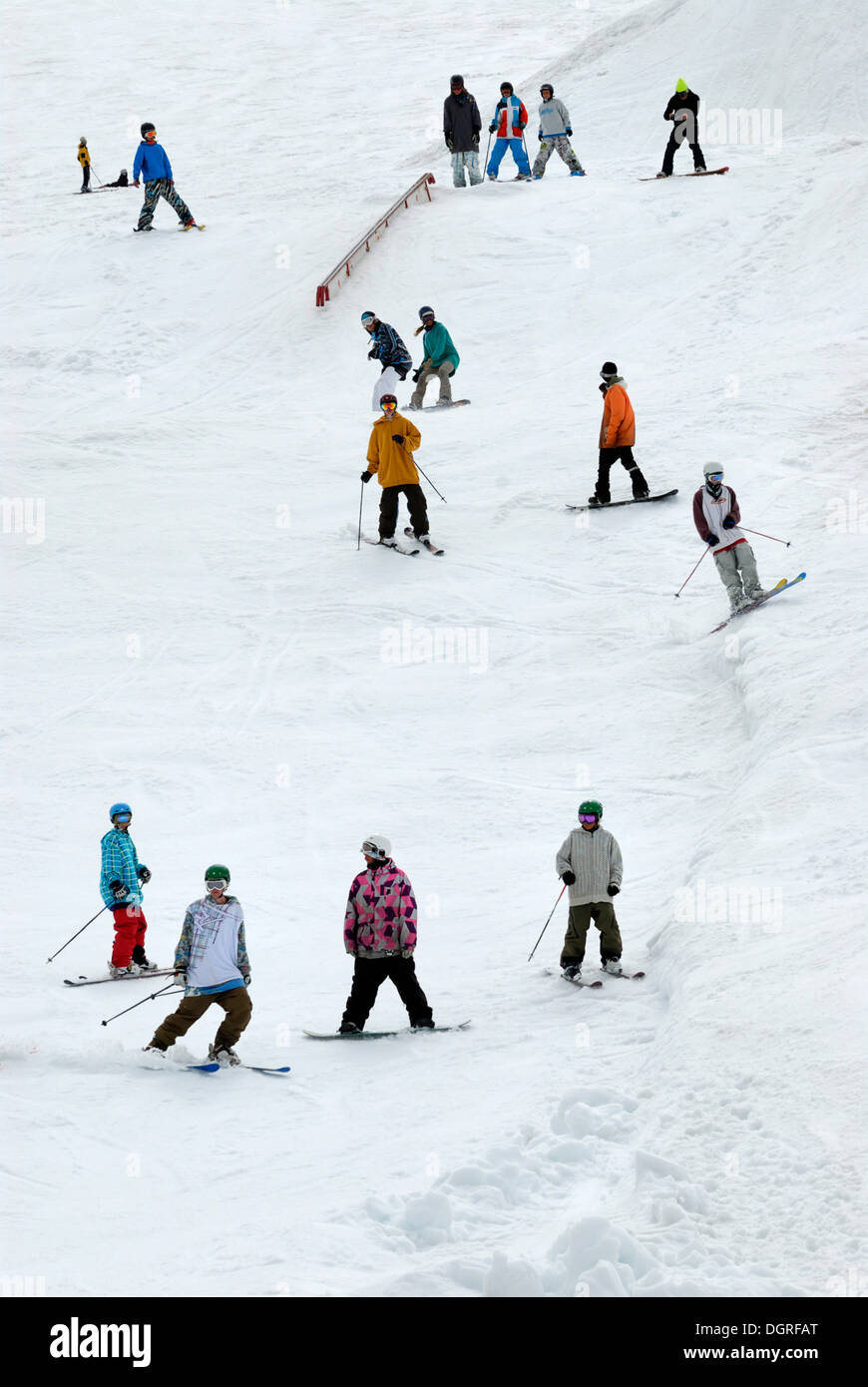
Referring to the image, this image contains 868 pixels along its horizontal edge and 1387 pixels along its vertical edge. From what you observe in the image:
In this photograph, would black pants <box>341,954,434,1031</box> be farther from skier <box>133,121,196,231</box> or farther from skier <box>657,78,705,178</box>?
skier <box>133,121,196,231</box>

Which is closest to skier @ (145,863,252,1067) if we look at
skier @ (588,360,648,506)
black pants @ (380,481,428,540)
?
black pants @ (380,481,428,540)

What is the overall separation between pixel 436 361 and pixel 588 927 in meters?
10.9

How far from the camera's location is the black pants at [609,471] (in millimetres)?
15086

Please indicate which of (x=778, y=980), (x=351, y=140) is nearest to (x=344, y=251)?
(x=351, y=140)

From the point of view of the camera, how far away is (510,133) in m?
24.2

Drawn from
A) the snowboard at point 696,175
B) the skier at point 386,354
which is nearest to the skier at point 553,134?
the snowboard at point 696,175

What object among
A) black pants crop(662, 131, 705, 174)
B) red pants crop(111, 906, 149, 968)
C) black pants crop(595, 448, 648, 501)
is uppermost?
black pants crop(662, 131, 705, 174)

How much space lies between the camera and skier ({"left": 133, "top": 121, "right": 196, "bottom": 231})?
72.8ft

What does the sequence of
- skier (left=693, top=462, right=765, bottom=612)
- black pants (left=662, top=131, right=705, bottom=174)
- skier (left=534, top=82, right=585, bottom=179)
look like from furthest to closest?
skier (left=534, top=82, right=585, bottom=179), black pants (left=662, top=131, right=705, bottom=174), skier (left=693, top=462, right=765, bottom=612)

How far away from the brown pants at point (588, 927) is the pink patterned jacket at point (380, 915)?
3.78ft

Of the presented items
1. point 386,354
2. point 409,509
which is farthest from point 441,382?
point 409,509

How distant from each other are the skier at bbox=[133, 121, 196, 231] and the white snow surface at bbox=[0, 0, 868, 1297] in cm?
43

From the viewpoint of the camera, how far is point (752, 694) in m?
11.5
